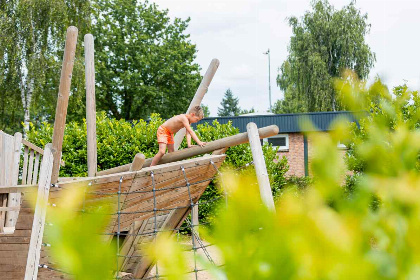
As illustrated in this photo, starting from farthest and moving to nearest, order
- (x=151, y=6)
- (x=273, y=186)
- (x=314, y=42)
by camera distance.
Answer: (x=151, y=6) → (x=314, y=42) → (x=273, y=186)

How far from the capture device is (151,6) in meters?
26.9

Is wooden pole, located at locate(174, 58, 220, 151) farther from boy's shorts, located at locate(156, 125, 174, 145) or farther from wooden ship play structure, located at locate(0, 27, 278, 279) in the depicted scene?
boy's shorts, located at locate(156, 125, 174, 145)

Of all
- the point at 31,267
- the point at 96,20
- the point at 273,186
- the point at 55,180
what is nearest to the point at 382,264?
the point at 31,267

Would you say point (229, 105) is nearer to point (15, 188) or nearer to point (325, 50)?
point (325, 50)

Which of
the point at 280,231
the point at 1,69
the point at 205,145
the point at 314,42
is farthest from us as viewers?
the point at 314,42

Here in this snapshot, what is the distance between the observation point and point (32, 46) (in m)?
17.2

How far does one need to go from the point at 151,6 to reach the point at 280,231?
2771 centimetres

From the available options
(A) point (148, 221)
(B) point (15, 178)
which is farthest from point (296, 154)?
(A) point (148, 221)

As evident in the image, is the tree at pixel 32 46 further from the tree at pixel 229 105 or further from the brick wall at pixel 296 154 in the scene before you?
the tree at pixel 229 105

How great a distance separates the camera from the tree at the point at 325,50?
2391cm

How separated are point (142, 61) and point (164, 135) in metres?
20.5

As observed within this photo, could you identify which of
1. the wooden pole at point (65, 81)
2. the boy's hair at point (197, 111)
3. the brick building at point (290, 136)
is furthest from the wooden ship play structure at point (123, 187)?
the brick building at point (290, 136)

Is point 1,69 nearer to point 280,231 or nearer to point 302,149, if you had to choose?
point 302,149

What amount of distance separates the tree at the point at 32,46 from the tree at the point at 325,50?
1107 centimetres
